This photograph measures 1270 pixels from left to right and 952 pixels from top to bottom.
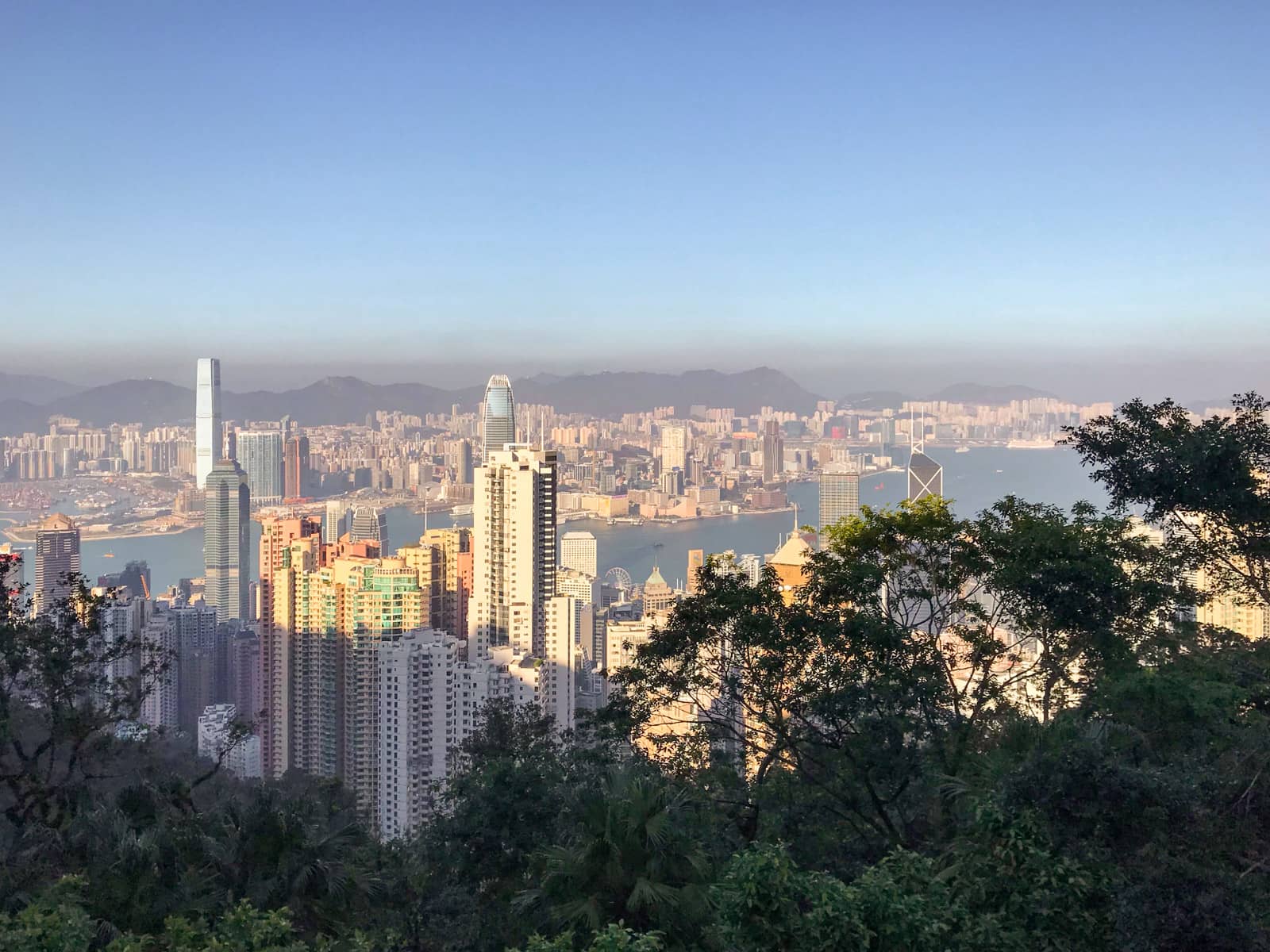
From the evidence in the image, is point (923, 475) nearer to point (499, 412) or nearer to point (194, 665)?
point (194, 665)

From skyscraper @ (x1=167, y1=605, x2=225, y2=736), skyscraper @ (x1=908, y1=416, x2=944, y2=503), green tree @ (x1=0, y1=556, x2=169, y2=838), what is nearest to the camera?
green tree @ (x1=0, y1=556, x2=169, y2=838)

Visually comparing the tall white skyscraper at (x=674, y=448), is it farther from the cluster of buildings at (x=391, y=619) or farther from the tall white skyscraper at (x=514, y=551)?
the tall white skyscraper at (x=514, y=551)

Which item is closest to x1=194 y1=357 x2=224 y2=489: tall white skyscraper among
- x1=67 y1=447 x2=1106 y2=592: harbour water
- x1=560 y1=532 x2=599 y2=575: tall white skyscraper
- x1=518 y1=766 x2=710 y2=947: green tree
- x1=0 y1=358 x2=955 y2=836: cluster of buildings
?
x1=67 y1=447 x2=1106 y2=592: harbour water

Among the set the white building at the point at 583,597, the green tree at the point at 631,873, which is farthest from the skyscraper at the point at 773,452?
the green tree at the point at 631,873

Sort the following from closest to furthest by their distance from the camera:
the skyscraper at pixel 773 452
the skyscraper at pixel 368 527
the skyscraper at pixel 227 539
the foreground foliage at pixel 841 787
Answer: the foreground foliage at pixel 841 787 < the skyscraper at pixel 227 539 < the skyscraper at pixel 368 527 < the skyscraper at pixel 773 452

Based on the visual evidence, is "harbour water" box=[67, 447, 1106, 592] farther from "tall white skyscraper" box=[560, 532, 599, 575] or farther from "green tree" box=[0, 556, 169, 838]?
"green tree" box=[0, 556, 169, 838]

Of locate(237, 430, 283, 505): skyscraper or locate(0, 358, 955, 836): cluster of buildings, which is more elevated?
locate(237, 430, 283, 505): skyscraper

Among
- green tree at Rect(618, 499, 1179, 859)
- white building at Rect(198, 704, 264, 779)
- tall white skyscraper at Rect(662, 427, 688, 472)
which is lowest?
white building at Rect(198, 704, 264, 779)
